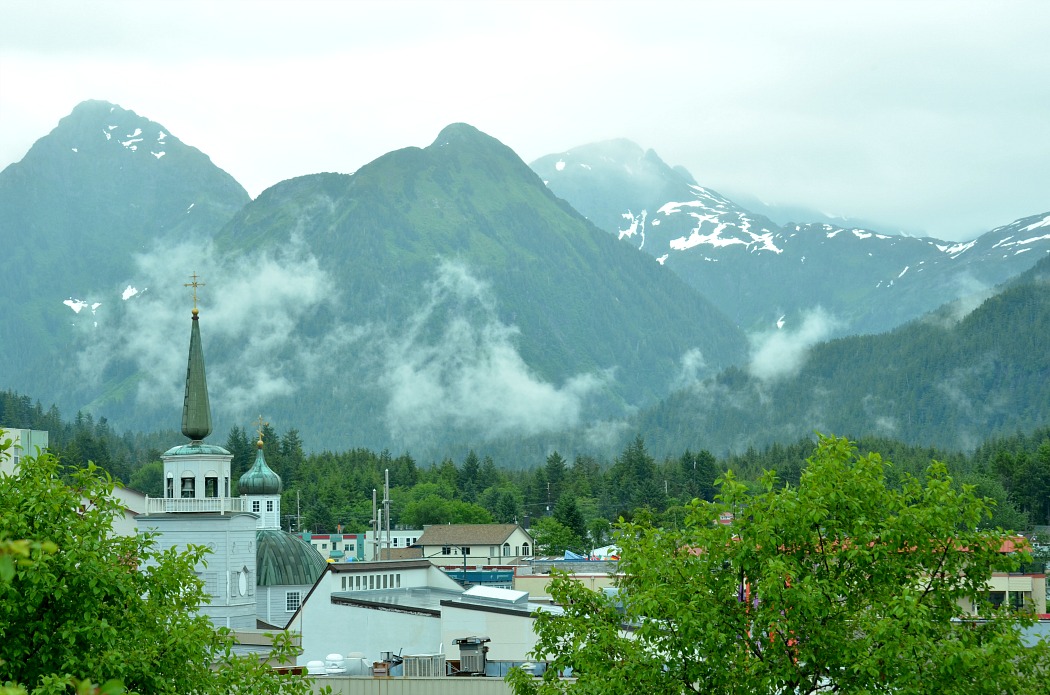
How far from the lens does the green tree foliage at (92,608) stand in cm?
3034

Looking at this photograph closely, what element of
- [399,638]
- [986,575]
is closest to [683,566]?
[986,575]

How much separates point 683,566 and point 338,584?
190 feet

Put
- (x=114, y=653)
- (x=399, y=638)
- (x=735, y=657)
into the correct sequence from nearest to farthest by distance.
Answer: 1. (x=114, y=653)
2. (x=735, y=657)
3. (x=399, y=638)

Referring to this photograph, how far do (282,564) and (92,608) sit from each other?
79.7 metres

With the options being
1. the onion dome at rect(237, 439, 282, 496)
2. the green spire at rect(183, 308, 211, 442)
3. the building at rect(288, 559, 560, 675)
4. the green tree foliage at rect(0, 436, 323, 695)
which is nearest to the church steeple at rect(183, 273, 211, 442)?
the green spire at rect(183, 308, 211, 442)

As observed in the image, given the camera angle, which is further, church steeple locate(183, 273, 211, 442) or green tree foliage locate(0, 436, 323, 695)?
church steeple locate(183, 273, 211, 442)

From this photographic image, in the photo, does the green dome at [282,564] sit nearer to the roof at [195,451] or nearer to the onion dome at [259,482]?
the onion dome at [259,482]

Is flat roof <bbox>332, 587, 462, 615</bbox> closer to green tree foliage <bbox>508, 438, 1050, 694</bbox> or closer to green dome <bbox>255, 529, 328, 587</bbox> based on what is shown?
green dome <bbox>255, 529, 328, 587</bbox>

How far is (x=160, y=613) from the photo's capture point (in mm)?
33969

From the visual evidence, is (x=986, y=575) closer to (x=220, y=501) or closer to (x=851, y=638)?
(x=851, y=638)

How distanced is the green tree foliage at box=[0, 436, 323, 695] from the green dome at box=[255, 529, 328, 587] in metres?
74.0

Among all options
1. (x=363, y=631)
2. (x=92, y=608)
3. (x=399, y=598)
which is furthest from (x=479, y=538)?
(x=92, y=608)

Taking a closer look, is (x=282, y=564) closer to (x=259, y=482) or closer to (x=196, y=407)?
(x=259, y=482)

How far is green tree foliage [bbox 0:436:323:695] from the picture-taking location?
99.6ft
